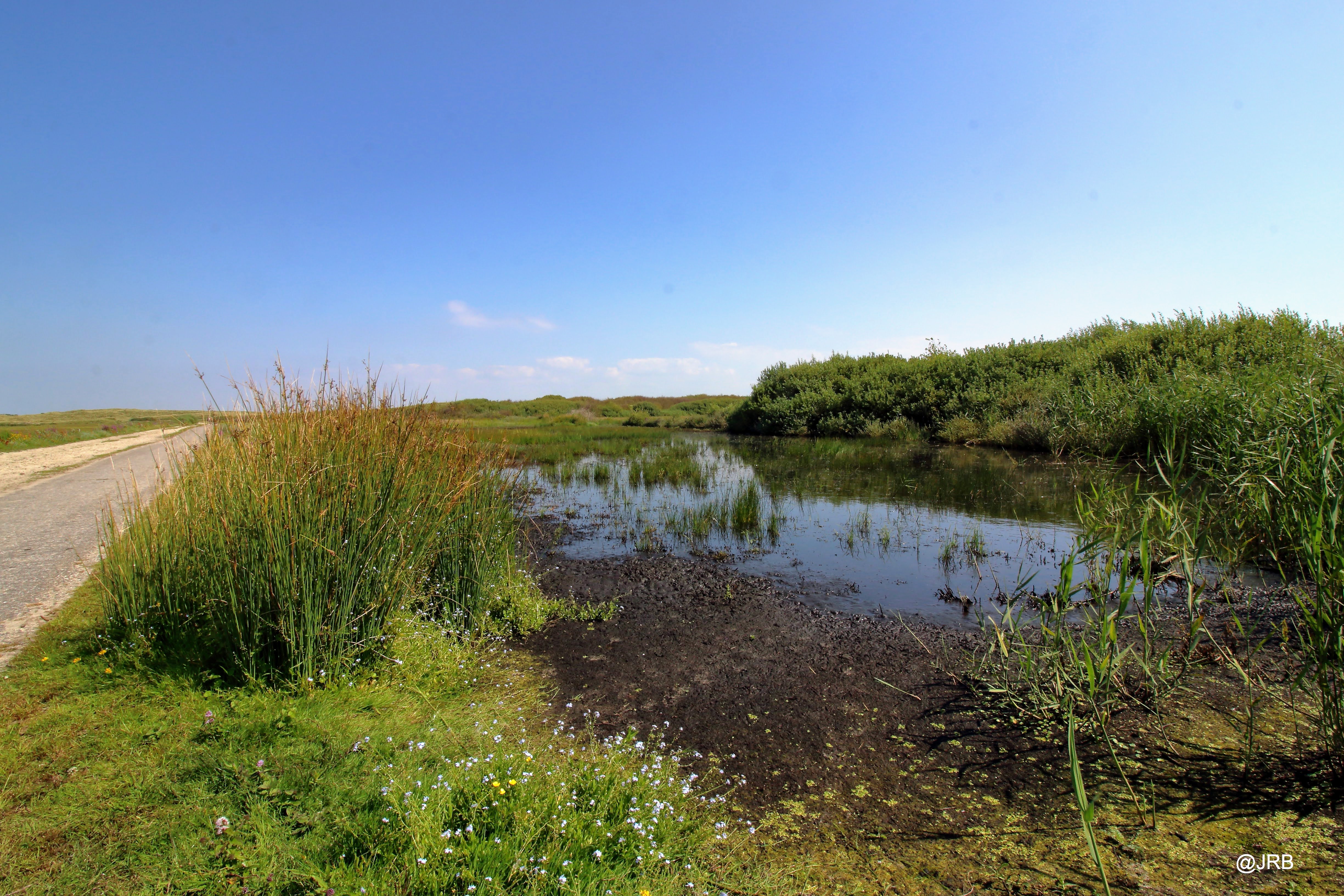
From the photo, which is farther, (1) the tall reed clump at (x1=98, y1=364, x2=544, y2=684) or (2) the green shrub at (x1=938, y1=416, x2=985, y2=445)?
(2) the green shrub at (x1=938, y1=416, x2=985, y2=445)

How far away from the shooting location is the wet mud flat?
2418 millimetres

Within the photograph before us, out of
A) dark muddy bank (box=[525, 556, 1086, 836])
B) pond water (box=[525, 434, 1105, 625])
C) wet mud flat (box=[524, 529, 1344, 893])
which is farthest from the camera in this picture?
pond water (box=[525, 434, 1105, 625])

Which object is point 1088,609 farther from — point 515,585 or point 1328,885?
point 515,585

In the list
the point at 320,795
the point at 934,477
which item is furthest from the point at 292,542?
the point at 934,477

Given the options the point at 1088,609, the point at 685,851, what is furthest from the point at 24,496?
the point at 1088,609

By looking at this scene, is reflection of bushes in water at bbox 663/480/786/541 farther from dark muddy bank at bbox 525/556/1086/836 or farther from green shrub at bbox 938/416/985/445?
green shrub at bbox 938/416/985/445

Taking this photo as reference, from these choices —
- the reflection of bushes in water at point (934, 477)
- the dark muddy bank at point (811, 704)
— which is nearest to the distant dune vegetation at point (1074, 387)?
the reflection of bushes in water at point (934, 477)

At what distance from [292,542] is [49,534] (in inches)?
251

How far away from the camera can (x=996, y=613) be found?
18.2ft

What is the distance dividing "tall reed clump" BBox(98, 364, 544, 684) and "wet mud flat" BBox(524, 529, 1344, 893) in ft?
4.36

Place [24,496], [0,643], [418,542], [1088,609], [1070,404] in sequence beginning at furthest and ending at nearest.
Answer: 1. [1070,404]
2. [24,496]
3. [1088,609]
4. [418,542]
5. [0,643]

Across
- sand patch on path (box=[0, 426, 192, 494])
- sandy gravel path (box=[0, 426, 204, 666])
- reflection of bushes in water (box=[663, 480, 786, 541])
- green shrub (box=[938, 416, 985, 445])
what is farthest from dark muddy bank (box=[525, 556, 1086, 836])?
green shrub (box=[938, 416, 985, 445])

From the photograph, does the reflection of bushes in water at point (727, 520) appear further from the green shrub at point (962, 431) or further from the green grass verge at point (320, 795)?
the green shrub at point (962, 431)

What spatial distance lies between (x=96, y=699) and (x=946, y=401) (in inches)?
1072
